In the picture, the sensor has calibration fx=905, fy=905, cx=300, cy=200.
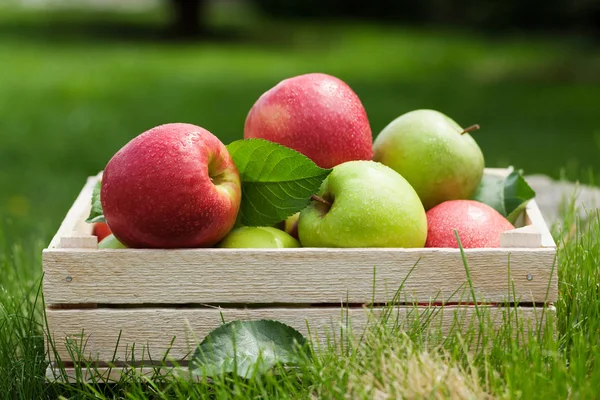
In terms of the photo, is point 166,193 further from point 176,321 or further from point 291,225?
point 291,225

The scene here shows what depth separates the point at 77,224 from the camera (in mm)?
2295

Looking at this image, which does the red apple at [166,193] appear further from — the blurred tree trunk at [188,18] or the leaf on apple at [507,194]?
the blurred tree trunk at [188,18]

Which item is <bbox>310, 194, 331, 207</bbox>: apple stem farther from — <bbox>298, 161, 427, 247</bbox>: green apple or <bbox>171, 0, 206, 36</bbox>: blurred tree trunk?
<bbox>171, 0, 206, 36</bbox>: blurred tree trunk

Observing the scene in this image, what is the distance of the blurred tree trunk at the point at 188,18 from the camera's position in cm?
1473

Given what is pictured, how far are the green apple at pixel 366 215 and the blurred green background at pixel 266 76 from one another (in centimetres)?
108

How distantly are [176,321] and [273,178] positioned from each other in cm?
40

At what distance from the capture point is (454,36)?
47.9 feet

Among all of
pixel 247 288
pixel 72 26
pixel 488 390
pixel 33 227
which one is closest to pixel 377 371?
pixel 488 390

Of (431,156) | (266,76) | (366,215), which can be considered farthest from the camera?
(266,76)

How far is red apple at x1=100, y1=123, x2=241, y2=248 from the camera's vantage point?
196 centimetres

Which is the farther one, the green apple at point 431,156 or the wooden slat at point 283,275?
the green apple at point 431,156

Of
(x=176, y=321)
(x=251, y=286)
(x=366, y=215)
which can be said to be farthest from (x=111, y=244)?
(x=366, y=215)

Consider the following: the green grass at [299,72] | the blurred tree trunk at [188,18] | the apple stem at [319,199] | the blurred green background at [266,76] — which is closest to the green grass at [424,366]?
the green grass at [299,72]

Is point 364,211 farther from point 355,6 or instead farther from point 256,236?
point 355,6
